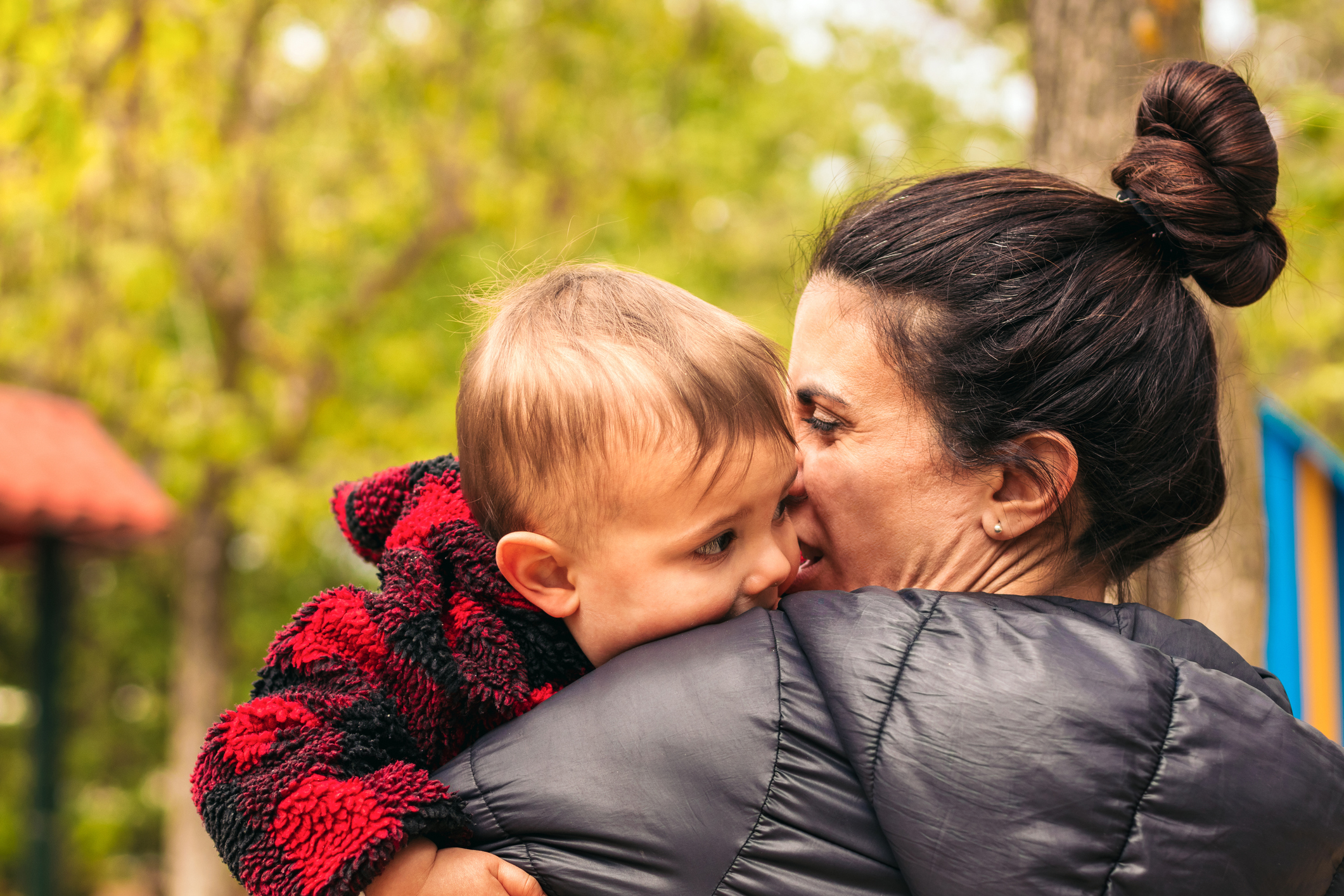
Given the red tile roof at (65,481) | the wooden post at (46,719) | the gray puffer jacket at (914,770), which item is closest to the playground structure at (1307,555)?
the gray puffer jacket at (914,770)

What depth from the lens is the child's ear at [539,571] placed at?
56.5 inches

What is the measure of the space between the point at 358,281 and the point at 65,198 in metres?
4.09

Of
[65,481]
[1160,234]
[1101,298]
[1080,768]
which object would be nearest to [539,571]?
[1080,768]

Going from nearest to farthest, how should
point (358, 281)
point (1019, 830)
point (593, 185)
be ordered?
1. point (1019, 830)
2. point (593, 185)
3. point (358, 281)

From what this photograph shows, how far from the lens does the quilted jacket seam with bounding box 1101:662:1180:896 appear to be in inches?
45.5

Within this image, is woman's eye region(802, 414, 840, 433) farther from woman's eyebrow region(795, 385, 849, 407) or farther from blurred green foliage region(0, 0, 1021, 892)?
blurred green foliage region(0, 0, 1021, 892)

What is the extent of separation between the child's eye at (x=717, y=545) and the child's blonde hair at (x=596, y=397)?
97mm

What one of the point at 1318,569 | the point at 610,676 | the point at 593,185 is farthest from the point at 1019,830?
the point at 593,185

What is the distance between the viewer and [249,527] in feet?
25.2

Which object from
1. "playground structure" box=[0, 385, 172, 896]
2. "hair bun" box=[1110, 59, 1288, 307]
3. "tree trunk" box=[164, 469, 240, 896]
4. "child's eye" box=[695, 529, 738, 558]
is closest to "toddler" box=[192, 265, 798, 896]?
"child's eye" box=[695, 529, 738, 558]

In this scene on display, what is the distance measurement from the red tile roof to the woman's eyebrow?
18.4 ft

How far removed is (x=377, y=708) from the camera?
1348 mm

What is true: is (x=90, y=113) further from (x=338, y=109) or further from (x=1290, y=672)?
(x=1290, y=672)

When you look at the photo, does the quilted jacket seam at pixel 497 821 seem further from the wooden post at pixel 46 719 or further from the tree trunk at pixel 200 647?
the tree trunk at pixel 200 647
